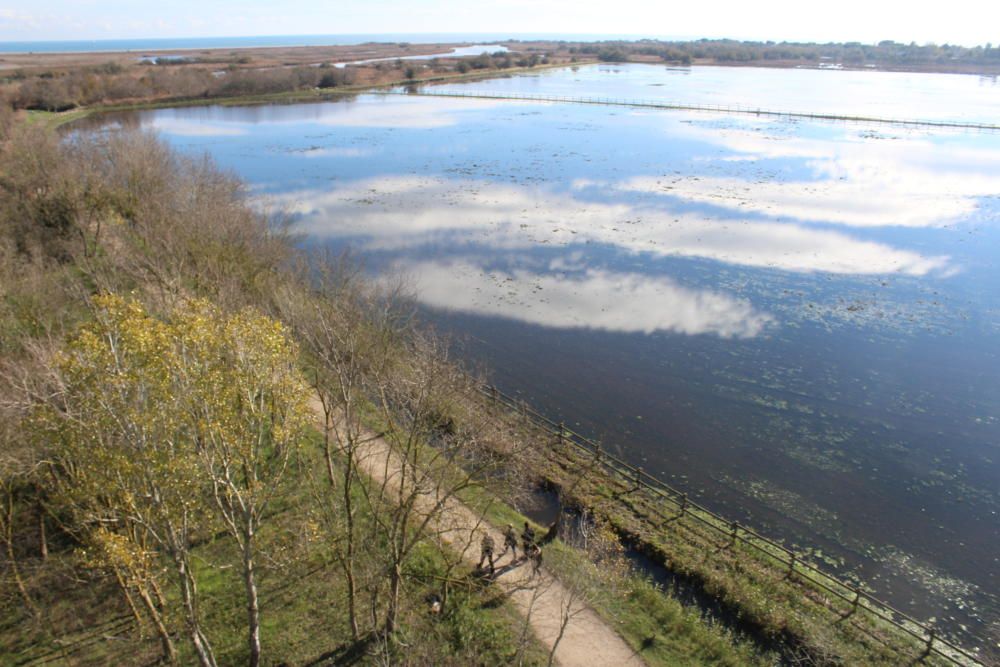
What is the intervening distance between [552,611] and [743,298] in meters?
28.2

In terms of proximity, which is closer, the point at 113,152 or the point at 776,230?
the point at 113,152

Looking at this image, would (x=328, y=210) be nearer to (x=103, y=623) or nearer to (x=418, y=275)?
(x=418, y=275)

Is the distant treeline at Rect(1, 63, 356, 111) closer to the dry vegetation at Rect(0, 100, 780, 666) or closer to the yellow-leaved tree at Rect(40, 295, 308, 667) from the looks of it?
the dry vegetation at Rect(0, 100, 780, 666)

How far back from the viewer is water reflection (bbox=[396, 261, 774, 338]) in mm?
38000

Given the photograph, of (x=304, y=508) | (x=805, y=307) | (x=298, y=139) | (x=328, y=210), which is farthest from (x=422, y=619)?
(x=298, y=139)

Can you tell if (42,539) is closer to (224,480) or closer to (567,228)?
(224,480)

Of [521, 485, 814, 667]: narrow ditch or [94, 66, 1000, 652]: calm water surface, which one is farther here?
[94, 66, 1000, 652]: calm water surface

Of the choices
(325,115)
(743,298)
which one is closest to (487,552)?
(743,298)

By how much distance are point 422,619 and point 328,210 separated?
42997mm

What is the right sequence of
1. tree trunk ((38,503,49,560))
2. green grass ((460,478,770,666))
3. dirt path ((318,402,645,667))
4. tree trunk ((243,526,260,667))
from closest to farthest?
1. tree trunk ((243,526,260,667))
2. dirt path ((318,402,645,667))
3. green grass ((460,478,770,666))
4. tree trunk ((38,503,49,560))

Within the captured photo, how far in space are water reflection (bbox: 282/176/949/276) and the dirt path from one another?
97.1ft

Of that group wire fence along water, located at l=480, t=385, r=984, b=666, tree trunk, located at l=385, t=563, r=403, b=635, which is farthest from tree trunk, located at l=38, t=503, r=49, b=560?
wire fence along water, located at l=480, t=385, r=984, b=666

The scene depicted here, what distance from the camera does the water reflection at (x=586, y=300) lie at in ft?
125

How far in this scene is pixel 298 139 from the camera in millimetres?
87188
